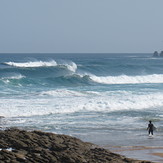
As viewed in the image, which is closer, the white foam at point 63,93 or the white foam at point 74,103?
the white foam at point 74,103

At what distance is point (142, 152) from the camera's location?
49.8ft

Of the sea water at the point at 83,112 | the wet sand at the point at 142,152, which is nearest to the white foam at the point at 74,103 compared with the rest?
the sea water at the point at 83,112

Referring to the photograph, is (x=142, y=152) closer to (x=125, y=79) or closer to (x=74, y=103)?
(x=74, y=103)

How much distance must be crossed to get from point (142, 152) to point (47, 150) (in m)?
4.13

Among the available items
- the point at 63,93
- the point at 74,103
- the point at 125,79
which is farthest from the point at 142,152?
the point at 125,79

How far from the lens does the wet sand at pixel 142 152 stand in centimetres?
1427

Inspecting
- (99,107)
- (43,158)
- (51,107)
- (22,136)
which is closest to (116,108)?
(99,107)

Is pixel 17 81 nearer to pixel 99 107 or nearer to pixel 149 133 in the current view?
pixel 99 107

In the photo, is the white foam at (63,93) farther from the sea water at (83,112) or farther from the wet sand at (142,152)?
the wet sand at (142,152)

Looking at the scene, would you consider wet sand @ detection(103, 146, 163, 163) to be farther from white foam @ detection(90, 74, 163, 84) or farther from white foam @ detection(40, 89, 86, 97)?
white foam @ detection(90, 74, 163, 84)

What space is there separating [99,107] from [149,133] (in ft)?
27.3

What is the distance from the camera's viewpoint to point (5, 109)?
24.2m

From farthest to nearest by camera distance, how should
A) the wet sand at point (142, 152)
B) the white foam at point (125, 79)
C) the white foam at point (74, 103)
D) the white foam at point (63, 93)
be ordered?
the white foam at point (125, 79) → the white foam at point (63, 93) → the white foam at point (74, 103) → the wet sand at point (142, 152)

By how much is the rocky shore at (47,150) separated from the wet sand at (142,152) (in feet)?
4.14
